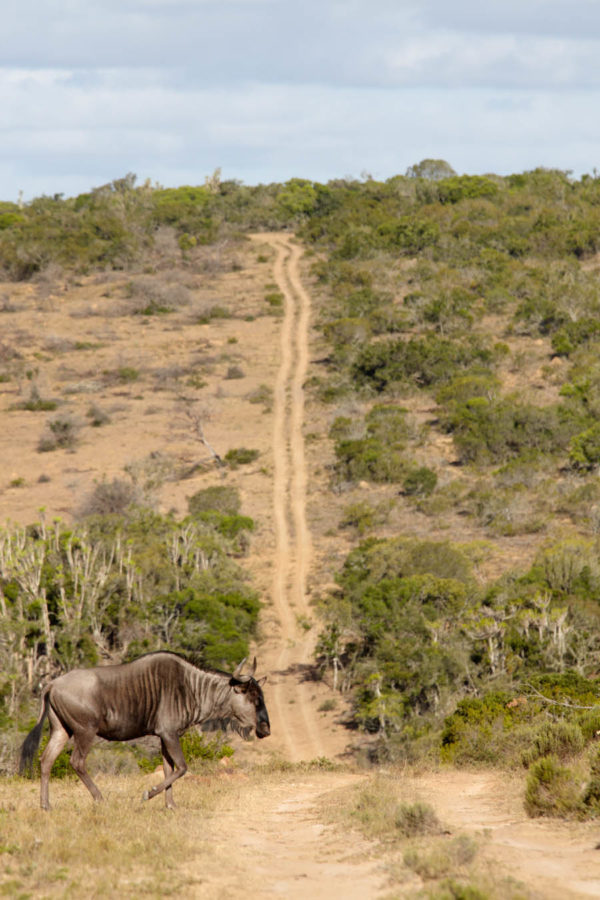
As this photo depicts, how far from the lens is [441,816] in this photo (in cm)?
959

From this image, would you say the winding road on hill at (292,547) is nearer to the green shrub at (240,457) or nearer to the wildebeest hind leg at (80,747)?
the green shrub at (240,457)

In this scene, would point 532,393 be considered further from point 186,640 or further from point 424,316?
point 186,640

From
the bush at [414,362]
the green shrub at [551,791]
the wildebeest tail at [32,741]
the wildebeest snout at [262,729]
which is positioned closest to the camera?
the green shrub at [551,791]

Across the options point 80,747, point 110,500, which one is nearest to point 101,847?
point 80,747

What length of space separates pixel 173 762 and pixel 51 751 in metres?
1.21

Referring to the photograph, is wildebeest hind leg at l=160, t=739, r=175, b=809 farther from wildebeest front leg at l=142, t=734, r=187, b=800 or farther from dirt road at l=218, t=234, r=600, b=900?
dirt road at l=218, t=234, r=600, b=900

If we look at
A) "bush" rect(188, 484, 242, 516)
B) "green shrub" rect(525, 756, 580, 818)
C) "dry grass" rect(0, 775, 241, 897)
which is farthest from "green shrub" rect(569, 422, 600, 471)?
"dry grass" rect(0, 775, 241, 897)

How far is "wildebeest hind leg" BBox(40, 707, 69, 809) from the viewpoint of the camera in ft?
30.5

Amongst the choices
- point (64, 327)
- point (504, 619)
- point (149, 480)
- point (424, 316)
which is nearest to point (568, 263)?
point (424, 316)

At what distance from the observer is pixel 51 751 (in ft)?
30.6

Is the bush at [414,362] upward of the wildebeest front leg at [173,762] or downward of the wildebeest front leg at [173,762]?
upward

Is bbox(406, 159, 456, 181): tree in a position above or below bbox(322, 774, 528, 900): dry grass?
above

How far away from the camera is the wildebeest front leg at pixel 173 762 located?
9578mm

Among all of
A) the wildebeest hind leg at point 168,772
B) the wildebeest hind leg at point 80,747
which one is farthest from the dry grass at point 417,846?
the wildebeest hind leg at point 80,747
